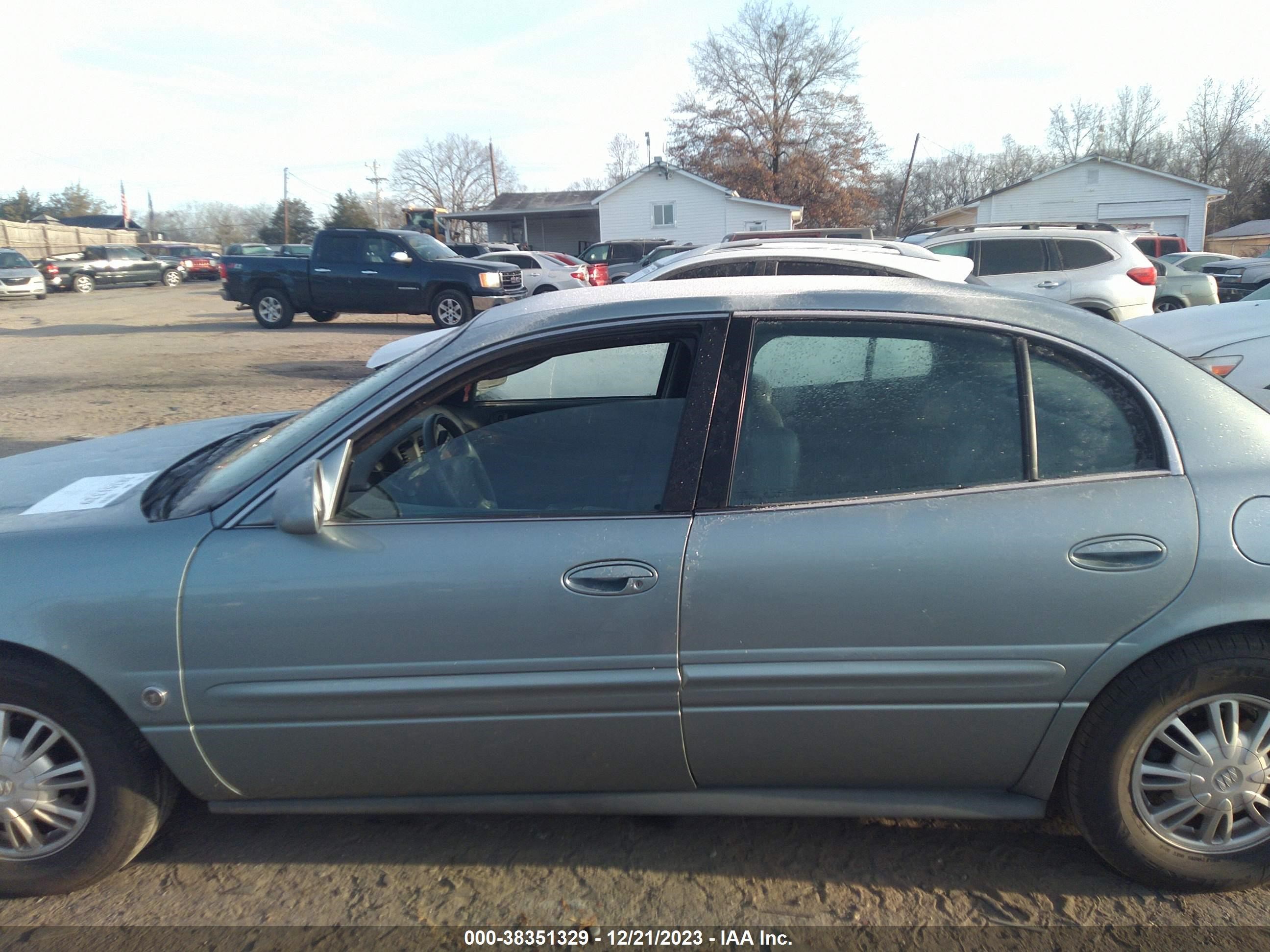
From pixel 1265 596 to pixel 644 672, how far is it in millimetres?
1590

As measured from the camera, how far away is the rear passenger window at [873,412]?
96.4 inches

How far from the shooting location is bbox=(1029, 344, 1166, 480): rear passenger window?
2441 mm

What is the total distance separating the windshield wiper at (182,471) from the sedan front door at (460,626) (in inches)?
13.1

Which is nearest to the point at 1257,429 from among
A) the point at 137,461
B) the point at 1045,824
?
the point at 1045,824

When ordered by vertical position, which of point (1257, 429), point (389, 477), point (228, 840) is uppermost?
point (1257, 429)

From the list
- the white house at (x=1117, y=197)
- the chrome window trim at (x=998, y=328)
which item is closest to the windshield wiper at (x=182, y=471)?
the chrome window trim at (x=998, y=328)

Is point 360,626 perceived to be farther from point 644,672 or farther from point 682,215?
point 682,215

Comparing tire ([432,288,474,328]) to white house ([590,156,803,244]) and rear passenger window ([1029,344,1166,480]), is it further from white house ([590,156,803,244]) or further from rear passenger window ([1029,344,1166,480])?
white house ([590,156,803,244])

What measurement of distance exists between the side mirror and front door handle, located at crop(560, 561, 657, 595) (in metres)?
0.66

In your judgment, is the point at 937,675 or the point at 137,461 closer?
the point at 937,675

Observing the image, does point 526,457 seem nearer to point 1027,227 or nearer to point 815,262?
point 815,262

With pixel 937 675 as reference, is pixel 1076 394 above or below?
above

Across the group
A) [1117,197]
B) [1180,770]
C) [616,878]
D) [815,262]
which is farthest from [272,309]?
[1117,197]

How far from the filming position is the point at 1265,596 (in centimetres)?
230
